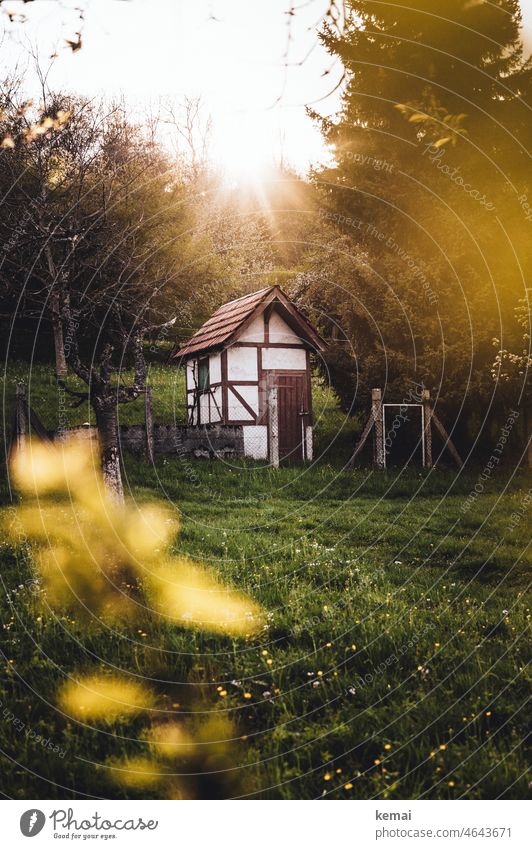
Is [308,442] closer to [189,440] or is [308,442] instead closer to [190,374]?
[189,440]

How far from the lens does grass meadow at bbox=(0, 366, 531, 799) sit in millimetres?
4047

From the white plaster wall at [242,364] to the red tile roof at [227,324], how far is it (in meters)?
0.64

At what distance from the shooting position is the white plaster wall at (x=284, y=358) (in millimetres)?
20750

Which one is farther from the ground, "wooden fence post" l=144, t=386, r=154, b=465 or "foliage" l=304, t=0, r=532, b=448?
"foliage" l=304, t=0, r=532, b=448

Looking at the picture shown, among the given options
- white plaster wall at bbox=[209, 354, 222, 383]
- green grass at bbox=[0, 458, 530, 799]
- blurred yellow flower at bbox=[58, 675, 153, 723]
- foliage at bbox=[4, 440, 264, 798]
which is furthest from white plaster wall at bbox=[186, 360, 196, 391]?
blurred yellow flower at bbox=[58, 675, 153, 723]

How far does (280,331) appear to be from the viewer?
68.5 ft

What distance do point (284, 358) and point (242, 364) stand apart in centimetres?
144

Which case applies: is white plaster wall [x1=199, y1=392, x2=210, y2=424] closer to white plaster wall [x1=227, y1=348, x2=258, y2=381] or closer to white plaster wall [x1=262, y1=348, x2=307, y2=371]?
white plaster wall [x1=227, y1=348, x2=258, y2=381]

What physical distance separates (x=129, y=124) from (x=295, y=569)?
59.6 feet

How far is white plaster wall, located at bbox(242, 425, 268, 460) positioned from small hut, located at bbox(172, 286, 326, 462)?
1.2 inches
